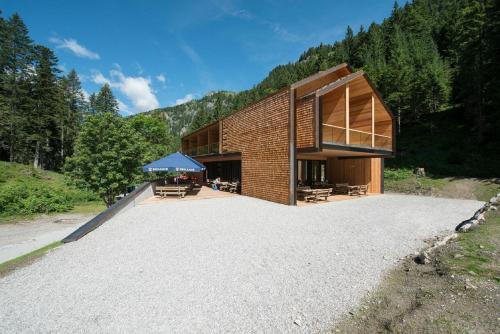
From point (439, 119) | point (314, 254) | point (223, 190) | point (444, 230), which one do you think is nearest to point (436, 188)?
point (444, 230)

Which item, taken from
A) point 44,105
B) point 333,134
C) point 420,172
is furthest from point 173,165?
point 44,105

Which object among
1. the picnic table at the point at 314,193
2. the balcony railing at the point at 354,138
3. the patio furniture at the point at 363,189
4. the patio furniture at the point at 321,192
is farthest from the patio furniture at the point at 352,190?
the picnic table at the point at 314,193

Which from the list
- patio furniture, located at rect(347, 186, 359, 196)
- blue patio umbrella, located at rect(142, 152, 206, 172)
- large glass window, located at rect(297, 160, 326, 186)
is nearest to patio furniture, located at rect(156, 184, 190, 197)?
blue patio umbrella, located at rect(142, 152, 206, 172)

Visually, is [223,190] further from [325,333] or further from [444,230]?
[325,333]

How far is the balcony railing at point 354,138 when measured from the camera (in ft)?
40.9

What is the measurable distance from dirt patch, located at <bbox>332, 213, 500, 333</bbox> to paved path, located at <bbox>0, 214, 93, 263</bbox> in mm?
11758

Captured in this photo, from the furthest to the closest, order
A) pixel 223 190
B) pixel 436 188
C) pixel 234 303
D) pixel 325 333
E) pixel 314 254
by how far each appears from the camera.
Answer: pixel 223 190, pixel 436 188, pixel 314 254, pixel 234 303, pixel 325 333

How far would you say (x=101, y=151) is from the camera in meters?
19.6

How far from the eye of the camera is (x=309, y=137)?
1172 centimetres

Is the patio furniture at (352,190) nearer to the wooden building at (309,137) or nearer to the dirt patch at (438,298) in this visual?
the wooden building at (309,137)

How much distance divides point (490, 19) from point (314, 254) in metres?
33.0

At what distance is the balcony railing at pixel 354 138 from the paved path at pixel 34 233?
1385cm

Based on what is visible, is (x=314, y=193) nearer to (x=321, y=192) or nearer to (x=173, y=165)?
(x=321, y=192)

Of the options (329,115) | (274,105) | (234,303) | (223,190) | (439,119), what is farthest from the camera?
(439,119)
